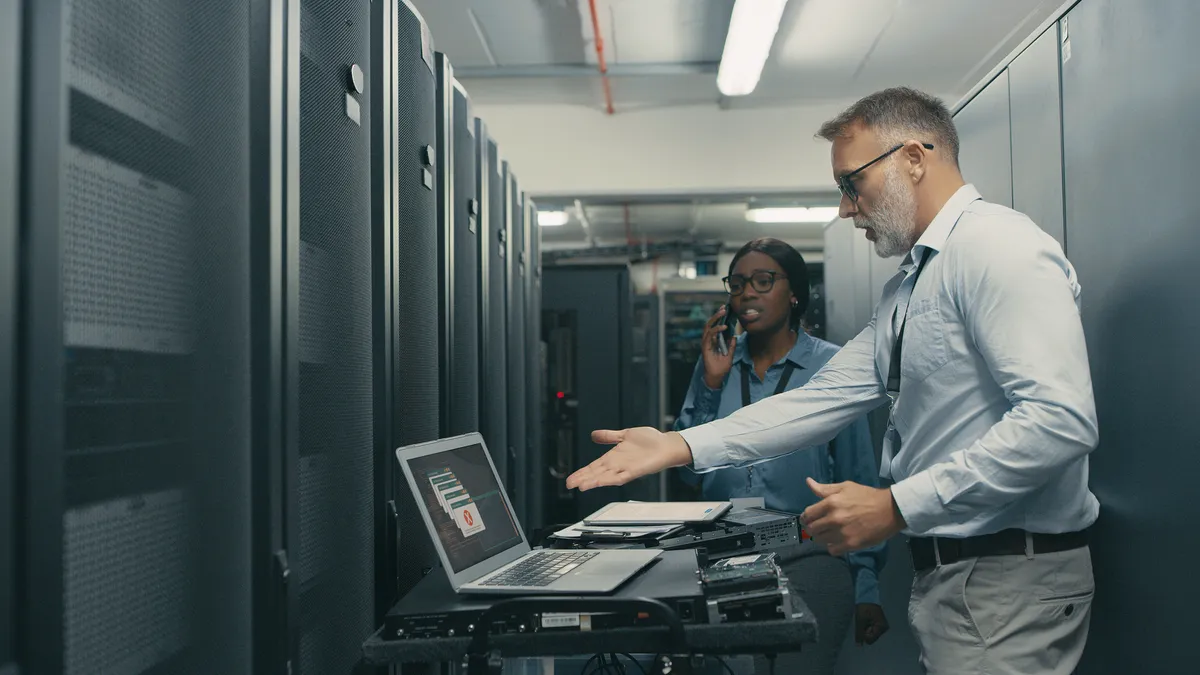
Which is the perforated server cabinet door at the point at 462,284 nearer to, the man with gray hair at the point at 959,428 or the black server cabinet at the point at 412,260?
the black server cabinet at the point at 412,260

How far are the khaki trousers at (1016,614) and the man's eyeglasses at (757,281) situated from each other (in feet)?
3.56

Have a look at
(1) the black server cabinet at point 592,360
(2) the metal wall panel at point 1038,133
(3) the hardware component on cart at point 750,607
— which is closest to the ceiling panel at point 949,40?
(1) the black server cabinet at point 592,360

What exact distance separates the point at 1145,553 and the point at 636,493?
3.39 meters

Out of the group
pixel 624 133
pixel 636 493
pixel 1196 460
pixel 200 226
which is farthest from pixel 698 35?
pixel 200 226

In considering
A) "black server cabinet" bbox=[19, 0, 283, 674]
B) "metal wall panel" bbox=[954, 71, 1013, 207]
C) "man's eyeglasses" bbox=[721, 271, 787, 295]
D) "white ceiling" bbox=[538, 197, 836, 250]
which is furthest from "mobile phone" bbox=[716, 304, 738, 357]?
"white ceiling" bbox=[538, 197, 836, 250]

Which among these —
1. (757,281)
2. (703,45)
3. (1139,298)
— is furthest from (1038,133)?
(703,45)

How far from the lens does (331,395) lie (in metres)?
1.19

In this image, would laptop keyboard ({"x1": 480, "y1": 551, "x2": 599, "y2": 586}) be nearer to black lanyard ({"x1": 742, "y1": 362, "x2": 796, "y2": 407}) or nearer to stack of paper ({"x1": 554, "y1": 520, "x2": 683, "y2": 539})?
stack of paper ({"x1": 554, "y1": 520, "x2": 683, "y2": 539})

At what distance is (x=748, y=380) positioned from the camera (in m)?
2.36

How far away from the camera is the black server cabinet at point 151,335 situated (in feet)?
2.06

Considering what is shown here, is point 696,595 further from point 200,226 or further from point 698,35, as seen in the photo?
point 698,35

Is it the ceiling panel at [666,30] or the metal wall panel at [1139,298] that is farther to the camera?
the ceiling panel at [666,30]

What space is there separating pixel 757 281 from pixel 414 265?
1114 millimetres

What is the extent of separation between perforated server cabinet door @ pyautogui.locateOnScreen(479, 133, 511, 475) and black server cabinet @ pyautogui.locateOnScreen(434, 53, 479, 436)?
113 millimetres
